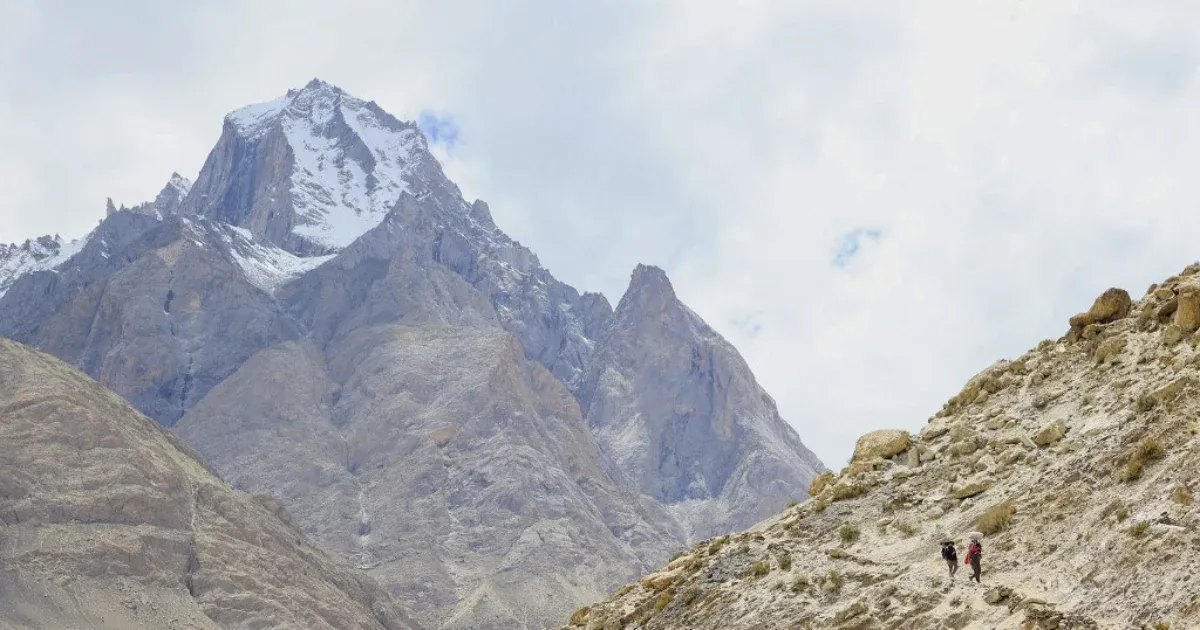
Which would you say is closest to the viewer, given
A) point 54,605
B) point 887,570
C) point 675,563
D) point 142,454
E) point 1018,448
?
point 887,570

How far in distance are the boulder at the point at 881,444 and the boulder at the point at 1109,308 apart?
14.9 ft

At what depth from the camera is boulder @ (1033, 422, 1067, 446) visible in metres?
24.4

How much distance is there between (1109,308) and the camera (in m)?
27.8

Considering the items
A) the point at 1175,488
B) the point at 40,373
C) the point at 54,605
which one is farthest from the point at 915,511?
the point at 40,373

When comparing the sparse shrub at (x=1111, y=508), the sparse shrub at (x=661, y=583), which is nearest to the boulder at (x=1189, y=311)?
the sparse shrub at (x=1111, y=508)

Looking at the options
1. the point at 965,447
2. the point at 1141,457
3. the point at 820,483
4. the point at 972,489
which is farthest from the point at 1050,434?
the point at 820,483

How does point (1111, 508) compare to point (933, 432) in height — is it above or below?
below

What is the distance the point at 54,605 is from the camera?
5527 inches

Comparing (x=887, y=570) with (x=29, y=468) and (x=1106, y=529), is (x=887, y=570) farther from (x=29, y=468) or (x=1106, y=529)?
(x=29, y=468)

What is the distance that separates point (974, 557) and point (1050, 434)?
463cm

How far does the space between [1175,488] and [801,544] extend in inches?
335

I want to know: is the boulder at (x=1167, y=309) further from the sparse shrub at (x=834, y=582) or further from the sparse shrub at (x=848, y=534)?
the sparse shrub at (x=834, y=582)

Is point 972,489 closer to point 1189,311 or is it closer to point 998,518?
point 998,518

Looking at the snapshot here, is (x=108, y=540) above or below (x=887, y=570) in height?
above
